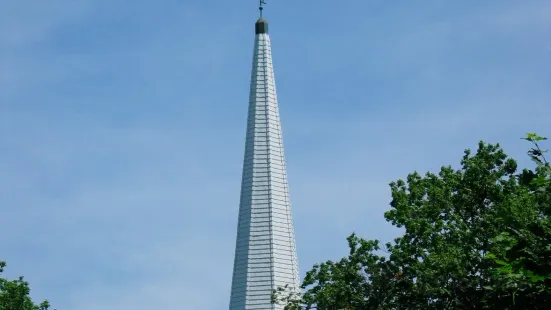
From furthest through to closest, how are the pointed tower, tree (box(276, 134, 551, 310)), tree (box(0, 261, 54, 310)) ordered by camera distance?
1. the pointed tower
2. tree (box(0, 261, 54, 310))
3. tree (box(276, 134, 551, 310))

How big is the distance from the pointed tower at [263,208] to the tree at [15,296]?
2058 inches

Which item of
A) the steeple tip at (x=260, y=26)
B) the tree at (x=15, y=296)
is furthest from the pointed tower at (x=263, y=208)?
Answer: the tree at (x=15, y=296)

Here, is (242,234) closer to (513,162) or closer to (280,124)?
(280,124)

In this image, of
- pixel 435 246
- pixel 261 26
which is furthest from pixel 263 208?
pixel 435 246

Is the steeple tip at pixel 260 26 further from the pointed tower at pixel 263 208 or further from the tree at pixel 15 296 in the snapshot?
the tree at pixel 15 296

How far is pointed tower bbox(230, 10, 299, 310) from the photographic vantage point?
387ft

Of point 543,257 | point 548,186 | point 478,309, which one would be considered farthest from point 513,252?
point 478,309

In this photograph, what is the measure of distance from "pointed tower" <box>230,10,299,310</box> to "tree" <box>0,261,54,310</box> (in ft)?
171

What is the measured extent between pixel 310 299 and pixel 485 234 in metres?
8.67

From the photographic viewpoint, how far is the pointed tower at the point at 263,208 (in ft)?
387

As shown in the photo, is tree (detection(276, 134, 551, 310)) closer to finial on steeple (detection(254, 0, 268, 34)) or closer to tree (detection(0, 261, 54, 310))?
tree (detection(0, 261, 54, 310))

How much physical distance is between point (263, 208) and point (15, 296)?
5998 cm

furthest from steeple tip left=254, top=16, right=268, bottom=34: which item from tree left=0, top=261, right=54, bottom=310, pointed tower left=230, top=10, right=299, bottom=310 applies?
tree left=0, top=261, right=54, bottom=310

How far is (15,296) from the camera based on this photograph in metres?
62.4
